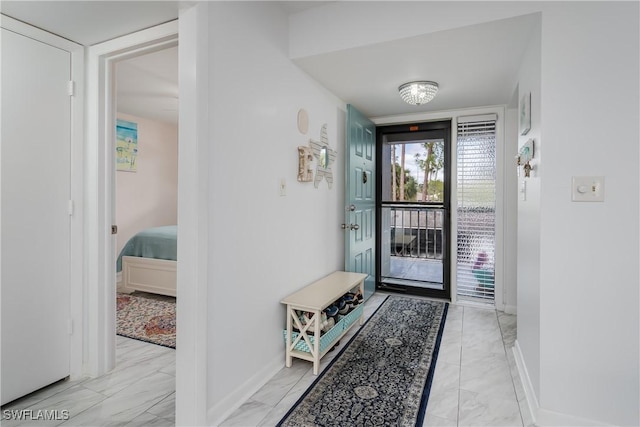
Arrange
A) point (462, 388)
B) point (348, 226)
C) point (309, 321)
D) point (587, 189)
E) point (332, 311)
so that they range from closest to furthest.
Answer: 1. point (587, 189)
2. point (462, 388)
3. point (309, 321)
4. point (332, 311)
5. point (348, 226)

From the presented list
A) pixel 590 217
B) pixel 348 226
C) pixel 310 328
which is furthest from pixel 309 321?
pixel 590 217

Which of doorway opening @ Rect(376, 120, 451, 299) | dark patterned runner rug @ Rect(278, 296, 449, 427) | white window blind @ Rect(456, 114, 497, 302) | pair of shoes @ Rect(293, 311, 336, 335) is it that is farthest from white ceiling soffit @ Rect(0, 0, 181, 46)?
white window blind @ Rect(456, 114, 497, 302)

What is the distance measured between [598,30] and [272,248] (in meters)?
1.99

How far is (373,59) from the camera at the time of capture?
234 centimetres

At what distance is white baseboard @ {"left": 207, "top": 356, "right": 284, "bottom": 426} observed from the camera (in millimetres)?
1691

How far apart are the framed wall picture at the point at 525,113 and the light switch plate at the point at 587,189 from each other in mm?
513

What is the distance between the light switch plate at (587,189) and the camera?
154 centimetres

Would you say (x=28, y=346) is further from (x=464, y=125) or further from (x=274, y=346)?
(x=464, y=125)

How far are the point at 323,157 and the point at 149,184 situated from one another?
3.43 m

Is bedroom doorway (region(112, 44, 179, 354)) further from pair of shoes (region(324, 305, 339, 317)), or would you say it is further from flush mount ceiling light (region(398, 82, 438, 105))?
flush mount ceiling light (region(398, 82, 438, 105))

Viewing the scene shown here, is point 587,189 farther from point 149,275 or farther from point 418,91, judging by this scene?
point 149,275

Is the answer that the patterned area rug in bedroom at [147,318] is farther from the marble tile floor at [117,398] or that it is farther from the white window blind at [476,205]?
the white window blind at [476,205]

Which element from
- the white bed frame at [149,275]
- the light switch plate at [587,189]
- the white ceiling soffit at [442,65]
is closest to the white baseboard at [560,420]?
the light switch plate at [587,189]

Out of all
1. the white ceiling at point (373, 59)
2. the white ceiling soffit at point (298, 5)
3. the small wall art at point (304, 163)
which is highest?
the white ceiling soffit at point (298, 5)
